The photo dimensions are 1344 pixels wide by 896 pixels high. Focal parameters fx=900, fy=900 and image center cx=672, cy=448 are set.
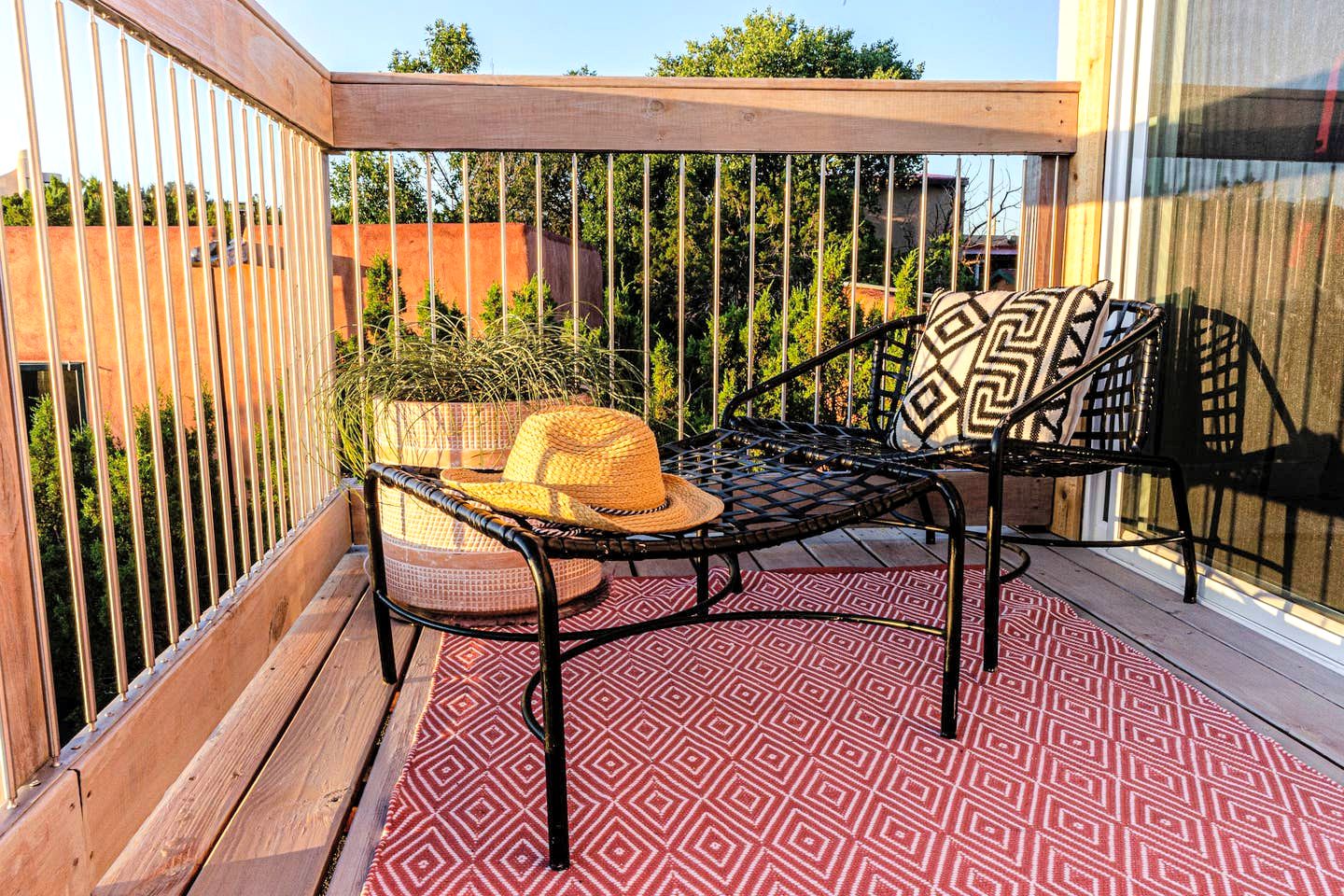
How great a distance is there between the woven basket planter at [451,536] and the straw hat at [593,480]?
0.47m

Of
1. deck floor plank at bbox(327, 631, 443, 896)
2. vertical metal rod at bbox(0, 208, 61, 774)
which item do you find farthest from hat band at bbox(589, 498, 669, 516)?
vertical metal rod at bbox(0, 208, 61, 774)

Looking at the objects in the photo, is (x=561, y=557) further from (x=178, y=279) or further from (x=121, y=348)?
(x=178, y=279)

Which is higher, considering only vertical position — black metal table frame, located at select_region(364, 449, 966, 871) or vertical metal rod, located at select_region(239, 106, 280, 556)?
vertical metal rod, located at select_region(239, 106, 280, 556)

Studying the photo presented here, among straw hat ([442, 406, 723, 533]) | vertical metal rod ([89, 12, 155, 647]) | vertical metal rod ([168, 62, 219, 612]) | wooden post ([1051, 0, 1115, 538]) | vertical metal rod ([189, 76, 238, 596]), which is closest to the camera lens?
vertical metal rod ([89, 12, 155, 647])

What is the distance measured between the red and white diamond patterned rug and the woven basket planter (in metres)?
0.13

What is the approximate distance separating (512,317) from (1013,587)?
1454 millimetres

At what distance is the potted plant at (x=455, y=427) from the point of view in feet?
6.42

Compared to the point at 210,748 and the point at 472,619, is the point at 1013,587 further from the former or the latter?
the point at 210,748

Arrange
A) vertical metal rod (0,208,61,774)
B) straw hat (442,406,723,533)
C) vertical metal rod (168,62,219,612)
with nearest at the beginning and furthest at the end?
1. vertical metal rod (0,208,61,774)
2. straw hat (442,406,723,533)
3. vertical metal rod (168,62,219,612)

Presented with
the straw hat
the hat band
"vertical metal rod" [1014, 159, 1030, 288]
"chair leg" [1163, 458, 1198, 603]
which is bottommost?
"chair leg" [1163, 458, 1198, 603]

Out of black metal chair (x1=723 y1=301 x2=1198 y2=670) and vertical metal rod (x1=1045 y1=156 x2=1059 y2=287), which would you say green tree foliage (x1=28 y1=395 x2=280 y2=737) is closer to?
black metal chair (x1=723 y1=301 x2=1198 y2=670)

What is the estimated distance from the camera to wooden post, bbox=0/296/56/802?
0.97 metres

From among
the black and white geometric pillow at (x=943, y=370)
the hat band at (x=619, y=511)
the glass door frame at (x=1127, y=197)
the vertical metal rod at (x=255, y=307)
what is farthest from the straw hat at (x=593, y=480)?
the glass door frame at (x=1127, y=197)

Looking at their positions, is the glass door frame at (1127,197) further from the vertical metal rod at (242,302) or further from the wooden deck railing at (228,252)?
the vertical metal rod at (242,302)
